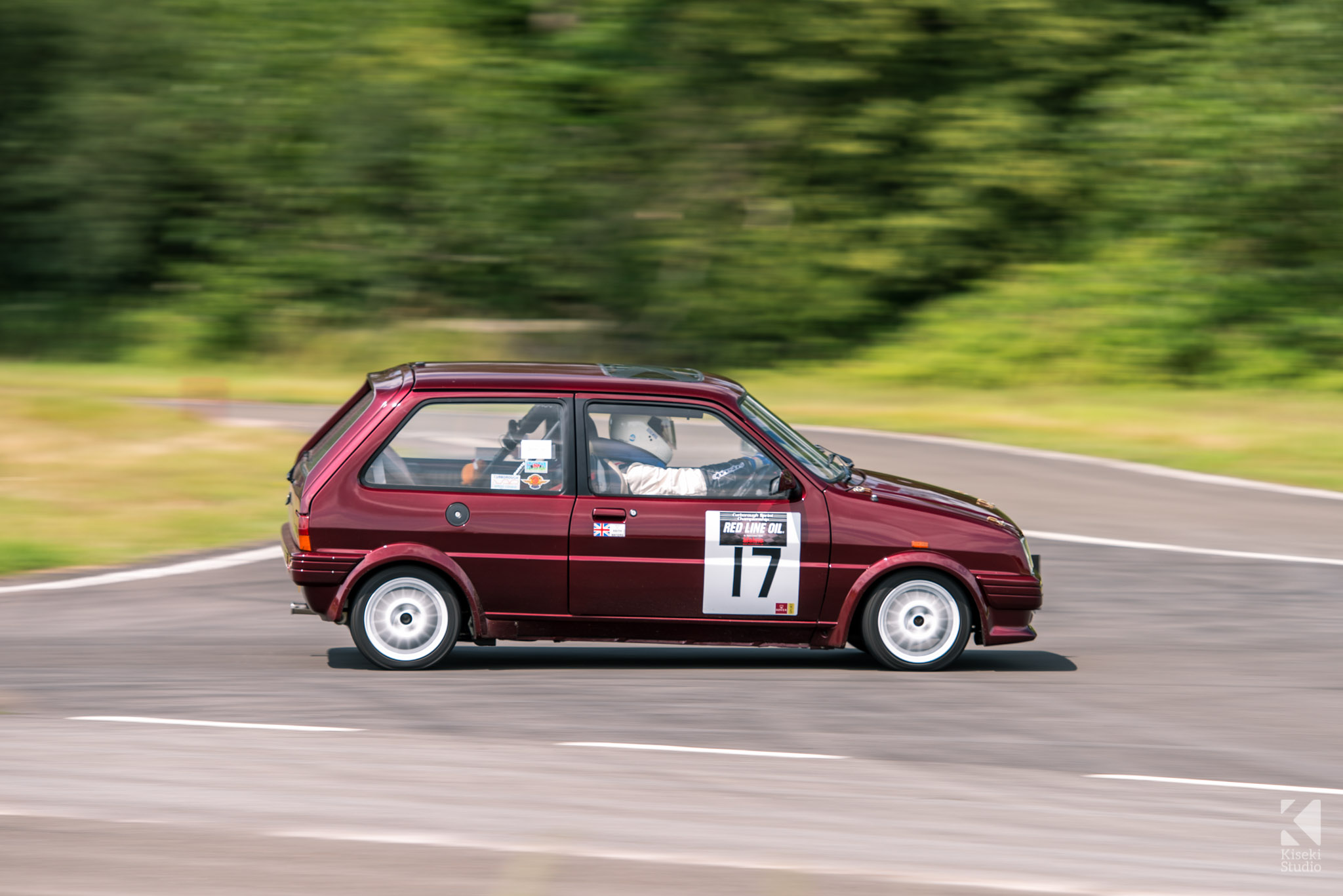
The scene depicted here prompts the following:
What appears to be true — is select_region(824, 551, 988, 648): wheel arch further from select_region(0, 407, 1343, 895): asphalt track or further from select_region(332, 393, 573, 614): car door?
select_region(332, 393, 573, 614): car door

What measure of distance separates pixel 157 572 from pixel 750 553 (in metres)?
4.79

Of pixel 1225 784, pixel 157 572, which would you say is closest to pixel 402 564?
pixel 157 572

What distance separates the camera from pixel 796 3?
27453 millimetres

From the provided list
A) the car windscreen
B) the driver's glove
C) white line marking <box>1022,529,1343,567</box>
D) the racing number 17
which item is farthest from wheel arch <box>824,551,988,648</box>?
white line marking <box>1022,529,1343,567</box>

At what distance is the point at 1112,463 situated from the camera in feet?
52.3

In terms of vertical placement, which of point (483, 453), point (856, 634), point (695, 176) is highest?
point (695, 176)

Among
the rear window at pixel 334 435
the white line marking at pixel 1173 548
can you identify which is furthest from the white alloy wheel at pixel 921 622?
the white line marking at pixel 1173 548

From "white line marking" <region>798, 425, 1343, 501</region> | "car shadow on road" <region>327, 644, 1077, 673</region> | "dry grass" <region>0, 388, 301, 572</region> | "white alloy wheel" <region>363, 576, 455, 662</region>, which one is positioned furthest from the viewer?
"white line marking" <region>798, 425, 1343, 501</region>

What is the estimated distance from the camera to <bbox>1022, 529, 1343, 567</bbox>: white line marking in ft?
37.3

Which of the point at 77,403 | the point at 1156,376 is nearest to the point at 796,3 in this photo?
the point at 1156,376

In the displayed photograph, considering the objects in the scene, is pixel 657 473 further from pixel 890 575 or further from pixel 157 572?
pixel 157 572

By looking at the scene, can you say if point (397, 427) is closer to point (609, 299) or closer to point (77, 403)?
point (77, 403)

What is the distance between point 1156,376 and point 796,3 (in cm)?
929

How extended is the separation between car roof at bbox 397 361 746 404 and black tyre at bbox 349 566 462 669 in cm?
99
